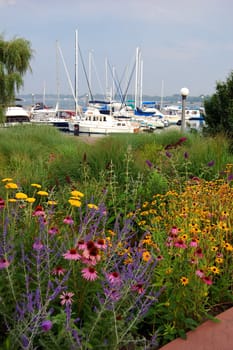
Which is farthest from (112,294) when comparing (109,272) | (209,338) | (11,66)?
(11,66)

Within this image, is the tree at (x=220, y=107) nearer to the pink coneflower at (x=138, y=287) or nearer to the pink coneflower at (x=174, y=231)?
the pink coneflower at (x=174, y=231)

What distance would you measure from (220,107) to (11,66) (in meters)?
11.5

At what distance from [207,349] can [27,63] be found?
1849cm

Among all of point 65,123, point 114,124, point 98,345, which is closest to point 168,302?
point 98,345

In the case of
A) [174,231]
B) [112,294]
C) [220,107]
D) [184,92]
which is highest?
[184,92]

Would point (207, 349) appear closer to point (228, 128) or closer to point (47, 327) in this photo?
point (47, 327)

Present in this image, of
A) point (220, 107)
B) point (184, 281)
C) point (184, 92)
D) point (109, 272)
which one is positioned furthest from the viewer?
point (184, 92)

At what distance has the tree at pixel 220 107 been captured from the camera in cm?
1022

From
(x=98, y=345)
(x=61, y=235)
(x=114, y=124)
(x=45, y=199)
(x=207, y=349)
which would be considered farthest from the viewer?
(x=114, y=124)

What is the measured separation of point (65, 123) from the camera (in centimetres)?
4181

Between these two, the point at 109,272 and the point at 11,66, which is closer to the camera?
the point at 109,272

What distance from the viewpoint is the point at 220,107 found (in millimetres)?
10625

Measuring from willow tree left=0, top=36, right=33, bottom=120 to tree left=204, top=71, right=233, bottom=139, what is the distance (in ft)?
33.6

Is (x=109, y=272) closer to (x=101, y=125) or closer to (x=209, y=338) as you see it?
(x=209, y=338)
